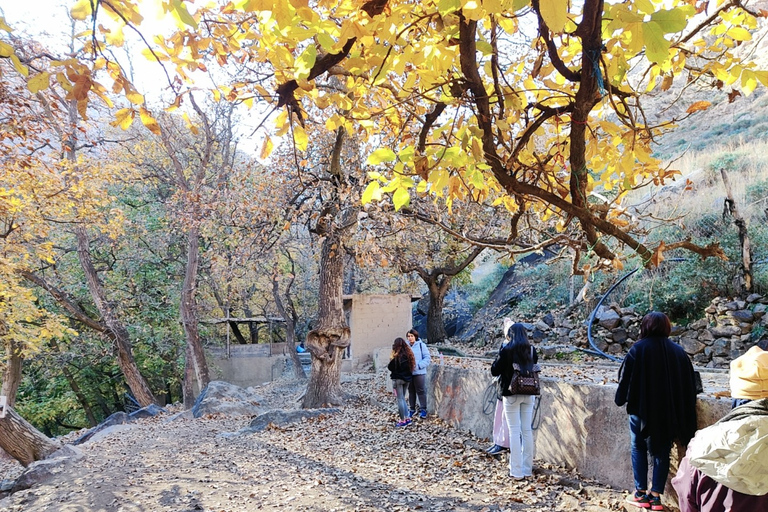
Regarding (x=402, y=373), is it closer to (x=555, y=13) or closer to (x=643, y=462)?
(x=643, y=462)

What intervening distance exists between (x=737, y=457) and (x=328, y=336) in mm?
8686

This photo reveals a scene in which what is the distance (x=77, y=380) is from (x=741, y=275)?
23.5 m

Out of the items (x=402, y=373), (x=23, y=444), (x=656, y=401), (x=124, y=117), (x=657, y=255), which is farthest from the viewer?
(x=402, y=373)

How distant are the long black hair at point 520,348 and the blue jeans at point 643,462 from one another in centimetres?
140

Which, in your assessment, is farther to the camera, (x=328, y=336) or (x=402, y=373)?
(x=328, y=336)

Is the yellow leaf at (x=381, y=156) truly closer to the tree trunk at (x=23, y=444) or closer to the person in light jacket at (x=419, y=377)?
the person in light jacket at (x=419, y=377)

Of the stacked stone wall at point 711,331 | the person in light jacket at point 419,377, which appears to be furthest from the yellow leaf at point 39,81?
the stacked stone wall at point 711,331

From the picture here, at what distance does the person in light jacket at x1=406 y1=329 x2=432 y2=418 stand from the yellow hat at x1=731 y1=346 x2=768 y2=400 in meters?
6.35

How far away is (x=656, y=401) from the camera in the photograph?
4.26 meters

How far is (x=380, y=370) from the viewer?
16.1 meters

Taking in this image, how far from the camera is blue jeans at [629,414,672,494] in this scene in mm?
4266

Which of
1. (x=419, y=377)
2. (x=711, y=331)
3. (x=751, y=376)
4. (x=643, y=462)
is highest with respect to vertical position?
(x=751, y=376)

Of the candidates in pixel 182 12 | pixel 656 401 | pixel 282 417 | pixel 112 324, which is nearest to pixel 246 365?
pixel 112 324

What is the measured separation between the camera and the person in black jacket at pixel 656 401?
4.22 m
